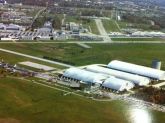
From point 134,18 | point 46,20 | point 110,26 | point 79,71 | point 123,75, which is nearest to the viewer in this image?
point 79,71

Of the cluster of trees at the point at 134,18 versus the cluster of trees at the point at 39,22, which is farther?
the cluster of trees at the point at 134,18

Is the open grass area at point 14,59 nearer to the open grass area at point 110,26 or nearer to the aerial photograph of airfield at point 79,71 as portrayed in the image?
the aerial photograph of airfield at point 79,71

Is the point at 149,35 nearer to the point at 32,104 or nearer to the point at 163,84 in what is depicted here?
the point at 163,84

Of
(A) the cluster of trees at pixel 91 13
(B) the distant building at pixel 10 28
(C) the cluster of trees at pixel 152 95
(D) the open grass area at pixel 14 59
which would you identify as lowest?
(C) the cluster of trees at pixel 152 95

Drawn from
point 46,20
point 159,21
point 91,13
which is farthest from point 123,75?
point 91,13

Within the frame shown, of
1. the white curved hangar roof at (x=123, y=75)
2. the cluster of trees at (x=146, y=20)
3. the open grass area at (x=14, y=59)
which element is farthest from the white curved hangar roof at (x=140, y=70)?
the cluster of trees at (x=146, y=20)

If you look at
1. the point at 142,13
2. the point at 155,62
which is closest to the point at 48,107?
the point at 155,62

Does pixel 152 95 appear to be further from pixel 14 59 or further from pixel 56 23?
pixel 56 23

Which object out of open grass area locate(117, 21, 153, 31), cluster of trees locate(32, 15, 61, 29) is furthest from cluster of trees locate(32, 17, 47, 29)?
open grass area locate(117, 21, 153, 31)
